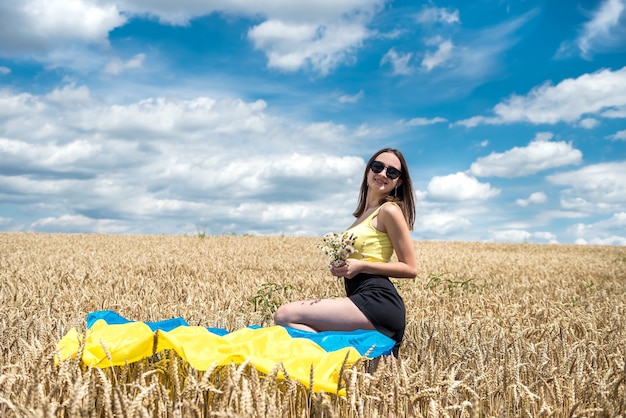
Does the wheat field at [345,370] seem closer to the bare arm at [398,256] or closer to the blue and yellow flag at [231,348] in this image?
the blue and yellow flag at [231,348]

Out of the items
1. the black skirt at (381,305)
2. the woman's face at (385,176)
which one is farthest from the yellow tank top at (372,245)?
the woman's face at (385,176)

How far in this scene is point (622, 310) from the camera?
657cm

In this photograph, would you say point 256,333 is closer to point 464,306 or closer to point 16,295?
point 464,306

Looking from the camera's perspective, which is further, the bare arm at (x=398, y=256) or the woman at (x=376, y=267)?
the bare arm at (x=398, y=256)

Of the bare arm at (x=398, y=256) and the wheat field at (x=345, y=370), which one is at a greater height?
the bare arm at (x=398, y=256)

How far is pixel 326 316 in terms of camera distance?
3.93 m

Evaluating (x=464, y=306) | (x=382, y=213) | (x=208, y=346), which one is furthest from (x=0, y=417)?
(x=464, y=306)

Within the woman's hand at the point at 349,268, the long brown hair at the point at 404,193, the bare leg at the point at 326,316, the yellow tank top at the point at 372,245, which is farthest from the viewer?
the long brown hair at the point at 404,193

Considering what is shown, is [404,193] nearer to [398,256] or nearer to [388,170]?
[388,170]

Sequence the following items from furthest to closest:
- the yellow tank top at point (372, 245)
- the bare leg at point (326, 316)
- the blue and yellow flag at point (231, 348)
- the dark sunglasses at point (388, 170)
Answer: the dark sunglasses at point (388, 170)
the yellow tank top at point (372, 245)
the bare leg at point (326, 316)
the blue and yellow flag at point (231, 348)

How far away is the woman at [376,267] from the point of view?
3.96 m

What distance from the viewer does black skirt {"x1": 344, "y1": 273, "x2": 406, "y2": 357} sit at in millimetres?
3992

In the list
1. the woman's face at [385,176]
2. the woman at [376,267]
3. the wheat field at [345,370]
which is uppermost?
the woman's face at [385,176]

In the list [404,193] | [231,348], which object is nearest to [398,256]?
[404,193]
